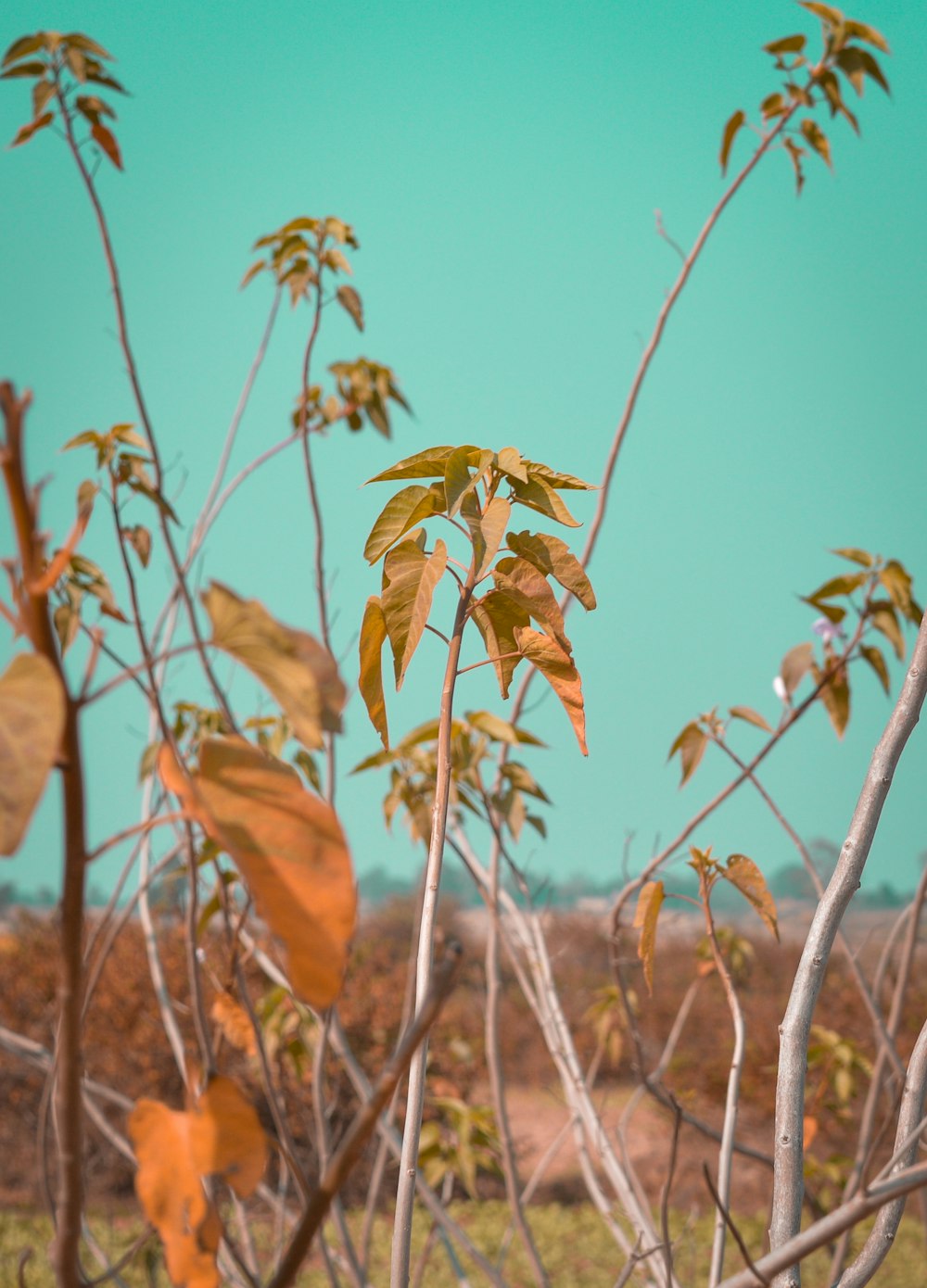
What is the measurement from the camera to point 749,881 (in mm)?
804

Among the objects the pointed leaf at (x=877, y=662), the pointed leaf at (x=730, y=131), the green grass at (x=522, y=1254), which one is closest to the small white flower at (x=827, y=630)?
the pointed leaf at (x=877, y=662)

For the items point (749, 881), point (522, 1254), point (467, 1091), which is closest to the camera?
point (749, 881)

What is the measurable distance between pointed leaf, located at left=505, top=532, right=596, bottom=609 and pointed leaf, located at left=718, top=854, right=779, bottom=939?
1.13ft

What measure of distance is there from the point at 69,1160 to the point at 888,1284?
522 cm

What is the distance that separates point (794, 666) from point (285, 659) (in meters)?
1.36

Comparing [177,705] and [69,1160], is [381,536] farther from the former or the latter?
[177,705]

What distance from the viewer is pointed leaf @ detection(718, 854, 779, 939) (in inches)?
30.8

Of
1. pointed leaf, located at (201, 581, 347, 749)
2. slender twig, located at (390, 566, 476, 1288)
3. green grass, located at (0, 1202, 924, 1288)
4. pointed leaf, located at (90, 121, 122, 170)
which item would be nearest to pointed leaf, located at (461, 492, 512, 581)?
slender twig, located at (390, 566, 476, 1288)

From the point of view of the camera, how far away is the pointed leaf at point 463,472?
560 millimetres

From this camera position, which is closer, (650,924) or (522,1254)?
(650,924)

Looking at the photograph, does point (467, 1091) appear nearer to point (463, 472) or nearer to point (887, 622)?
point (887, 622)

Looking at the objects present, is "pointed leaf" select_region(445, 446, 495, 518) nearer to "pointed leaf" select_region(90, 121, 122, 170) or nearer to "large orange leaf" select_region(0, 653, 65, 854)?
"large orange leaf" select_region(0, 653, 65, 854)

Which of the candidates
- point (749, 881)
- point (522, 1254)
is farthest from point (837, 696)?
point (522, 1254)

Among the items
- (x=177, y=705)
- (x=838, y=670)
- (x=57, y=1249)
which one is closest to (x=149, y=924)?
(x=177, y=705)
